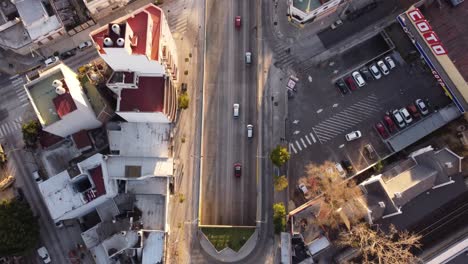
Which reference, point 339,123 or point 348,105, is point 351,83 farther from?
point 339,123

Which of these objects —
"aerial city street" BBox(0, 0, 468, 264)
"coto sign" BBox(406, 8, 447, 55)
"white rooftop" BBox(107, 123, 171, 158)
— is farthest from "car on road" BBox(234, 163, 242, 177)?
"coto sign" BBox(406, 8, 447, 55)

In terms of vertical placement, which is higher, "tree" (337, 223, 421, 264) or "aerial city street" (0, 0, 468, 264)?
"aerial city street" (0, 0, 468, 264)

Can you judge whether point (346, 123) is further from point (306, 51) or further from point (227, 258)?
point (227, 258)

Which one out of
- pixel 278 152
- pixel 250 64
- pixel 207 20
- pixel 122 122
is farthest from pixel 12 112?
pixel 278 152

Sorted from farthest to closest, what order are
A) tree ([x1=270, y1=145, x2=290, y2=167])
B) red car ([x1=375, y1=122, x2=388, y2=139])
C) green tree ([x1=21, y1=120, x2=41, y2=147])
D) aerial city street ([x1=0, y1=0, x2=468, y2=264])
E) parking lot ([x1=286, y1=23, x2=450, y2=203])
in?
parking lot ([x1=286, y1=23, x2=450, y2=203]), red car ([x1=375, y1=122, x2=388, y2=139]), green tree ([x1=21, y1=120, x2=41, y2=147]), tree ([x1=270, y1=145, x2=290, y2=167]), aerial city street ([x1=0, y1=0, x2=468, y2=264])

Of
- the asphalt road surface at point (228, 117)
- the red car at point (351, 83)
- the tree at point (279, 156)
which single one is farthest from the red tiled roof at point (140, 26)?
the red car at point (351, 83)

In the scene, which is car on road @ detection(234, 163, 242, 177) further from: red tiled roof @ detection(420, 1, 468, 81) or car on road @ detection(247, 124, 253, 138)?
red tiled roof @ detection(420, 1, 468, 81)
